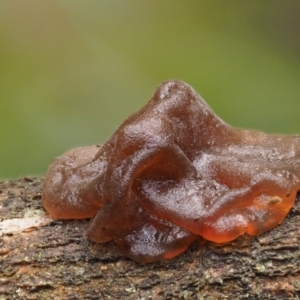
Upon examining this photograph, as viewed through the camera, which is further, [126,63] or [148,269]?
[126,63]

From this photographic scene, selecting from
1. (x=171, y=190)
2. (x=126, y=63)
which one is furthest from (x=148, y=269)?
(x=126, y=63)

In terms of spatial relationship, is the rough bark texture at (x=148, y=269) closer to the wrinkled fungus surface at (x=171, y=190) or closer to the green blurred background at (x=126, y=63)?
the wrinkled fungus surface at (x=171, y=190)

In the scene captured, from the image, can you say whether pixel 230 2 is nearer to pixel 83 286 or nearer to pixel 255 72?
pixel 255 72

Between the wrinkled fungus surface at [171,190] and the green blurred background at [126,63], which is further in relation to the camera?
the green blurred background at [126,63]

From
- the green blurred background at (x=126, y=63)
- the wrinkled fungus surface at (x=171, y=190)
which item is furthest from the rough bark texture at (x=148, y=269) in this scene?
the green blurred background at (x=126, y=63)

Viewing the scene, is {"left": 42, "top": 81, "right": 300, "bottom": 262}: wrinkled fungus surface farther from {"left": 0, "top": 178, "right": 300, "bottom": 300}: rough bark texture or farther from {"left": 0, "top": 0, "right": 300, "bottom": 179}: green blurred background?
{"left": 0, "top": 0, "right": 300, "bottom": 179}: green blurred background

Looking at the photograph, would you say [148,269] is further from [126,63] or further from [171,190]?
[126,63]

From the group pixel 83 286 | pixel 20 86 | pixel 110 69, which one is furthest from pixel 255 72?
pixel 83 286
